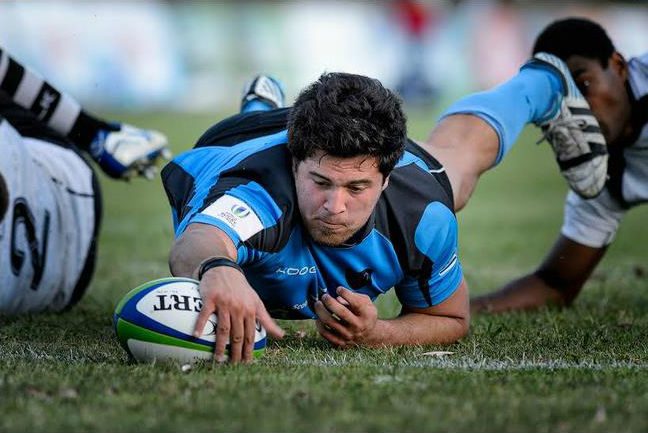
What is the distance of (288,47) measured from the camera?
93.5 feet

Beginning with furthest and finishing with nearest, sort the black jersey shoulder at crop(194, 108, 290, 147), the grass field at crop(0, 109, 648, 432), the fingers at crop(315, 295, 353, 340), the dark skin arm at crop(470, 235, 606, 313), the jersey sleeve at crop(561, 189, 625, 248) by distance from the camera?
the jersey sleeve at crop(561, 189, 625, 248), the dark skin arm at crop(470, 235, 606, 313), the black jersey shoulder at crop(194, 108, 290, 147), the fingers at crop(315, 295, 353, 340), the grass field at crop(0, 109, 648, 432)

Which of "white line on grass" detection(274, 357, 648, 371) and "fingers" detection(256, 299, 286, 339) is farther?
"white line on grass" detection(274, 357, 648, 371)

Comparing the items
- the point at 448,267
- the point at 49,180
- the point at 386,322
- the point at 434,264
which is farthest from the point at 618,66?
the point at 49,180

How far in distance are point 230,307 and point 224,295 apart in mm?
57

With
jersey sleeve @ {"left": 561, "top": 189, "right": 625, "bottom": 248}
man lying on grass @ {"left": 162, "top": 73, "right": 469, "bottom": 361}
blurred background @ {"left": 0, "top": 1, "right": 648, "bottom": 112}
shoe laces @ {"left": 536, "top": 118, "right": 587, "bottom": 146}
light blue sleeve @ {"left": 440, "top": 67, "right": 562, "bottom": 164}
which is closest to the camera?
man lying on grass @ {"left": 162, "top": 73, "right": 469, "bottom": 361}

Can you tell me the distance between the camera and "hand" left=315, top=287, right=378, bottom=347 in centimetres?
451

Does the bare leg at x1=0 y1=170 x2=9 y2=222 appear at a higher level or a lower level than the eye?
lower

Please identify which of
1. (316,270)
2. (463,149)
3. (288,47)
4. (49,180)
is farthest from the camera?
(288,47)

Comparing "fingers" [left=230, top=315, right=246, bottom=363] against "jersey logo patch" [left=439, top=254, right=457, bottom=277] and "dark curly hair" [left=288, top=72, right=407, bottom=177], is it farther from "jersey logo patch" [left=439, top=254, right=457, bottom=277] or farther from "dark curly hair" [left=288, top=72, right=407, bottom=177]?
"jersey logo patch" [left=439, top=254, right=457, bottom=277]

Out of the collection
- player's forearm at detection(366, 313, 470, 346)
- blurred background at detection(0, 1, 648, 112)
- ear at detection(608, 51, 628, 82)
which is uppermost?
ear at detection(608, 51, 628, 82)

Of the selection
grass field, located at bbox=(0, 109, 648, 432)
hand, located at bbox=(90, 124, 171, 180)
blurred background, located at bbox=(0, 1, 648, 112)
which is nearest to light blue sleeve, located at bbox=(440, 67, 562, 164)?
grass field, located at bbox=(0, 109, 648, 432)

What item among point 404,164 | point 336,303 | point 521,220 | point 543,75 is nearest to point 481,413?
point 336,303

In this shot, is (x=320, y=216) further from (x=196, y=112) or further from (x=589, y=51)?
(x=196, y=112)

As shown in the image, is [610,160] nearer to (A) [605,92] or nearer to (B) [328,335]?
(A) [605,92]
